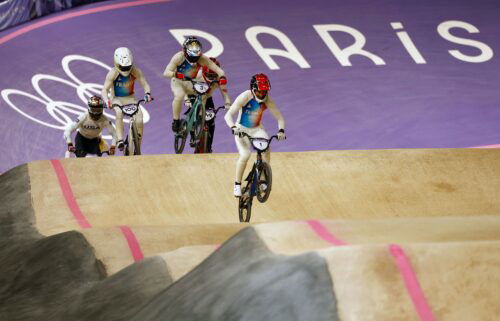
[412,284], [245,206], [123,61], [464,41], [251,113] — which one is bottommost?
[464,41]

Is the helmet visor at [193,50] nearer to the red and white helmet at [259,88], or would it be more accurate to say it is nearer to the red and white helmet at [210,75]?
the red and white helmet at [210,75]

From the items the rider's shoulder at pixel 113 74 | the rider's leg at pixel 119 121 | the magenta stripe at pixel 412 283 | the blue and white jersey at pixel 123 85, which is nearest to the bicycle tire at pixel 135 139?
the rider's leg at pixel 119 121

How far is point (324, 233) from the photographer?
22.2 ft

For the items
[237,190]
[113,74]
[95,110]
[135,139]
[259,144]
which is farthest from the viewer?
[135,139]

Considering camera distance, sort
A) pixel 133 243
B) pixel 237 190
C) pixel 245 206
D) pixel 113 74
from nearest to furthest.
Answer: pixel 133 243, pixel 237 190, pixel 245 206, pixel 113 74

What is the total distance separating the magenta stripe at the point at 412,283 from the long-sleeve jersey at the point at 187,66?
7629 mm

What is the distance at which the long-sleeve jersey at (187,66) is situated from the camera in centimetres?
1316

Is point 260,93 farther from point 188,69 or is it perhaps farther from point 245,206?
point 188,69

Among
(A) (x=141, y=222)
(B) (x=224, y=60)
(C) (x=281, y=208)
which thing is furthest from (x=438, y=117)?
(A) (x=141, y=222)

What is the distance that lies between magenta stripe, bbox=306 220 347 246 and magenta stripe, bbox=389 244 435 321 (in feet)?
2.28

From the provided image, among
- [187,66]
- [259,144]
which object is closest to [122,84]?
Result: [187,66]

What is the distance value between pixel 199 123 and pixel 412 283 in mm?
7825

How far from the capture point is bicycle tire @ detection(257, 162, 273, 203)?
416 inches

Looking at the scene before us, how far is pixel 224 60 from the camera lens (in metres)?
17.1
